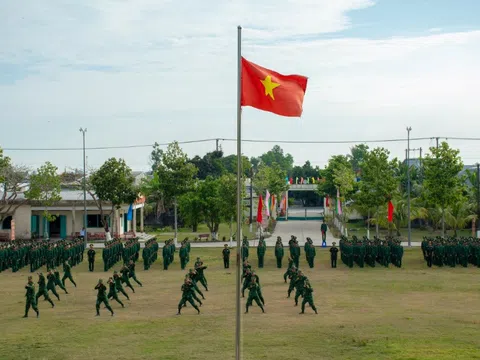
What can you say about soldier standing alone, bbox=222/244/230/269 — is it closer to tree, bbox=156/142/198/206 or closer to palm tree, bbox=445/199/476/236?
tree, bbox=156/142/198/206

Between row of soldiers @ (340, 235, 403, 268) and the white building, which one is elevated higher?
the white building

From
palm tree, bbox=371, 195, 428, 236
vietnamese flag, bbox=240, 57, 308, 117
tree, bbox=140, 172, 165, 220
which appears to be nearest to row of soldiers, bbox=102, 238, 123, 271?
vietnamese flag, bbox=240, 57, 308, 117

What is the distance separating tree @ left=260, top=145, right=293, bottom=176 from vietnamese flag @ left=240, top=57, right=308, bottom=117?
139 metres

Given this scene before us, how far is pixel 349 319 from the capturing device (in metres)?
18.9

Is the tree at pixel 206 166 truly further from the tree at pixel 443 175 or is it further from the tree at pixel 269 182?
the tree at pixel 443 175

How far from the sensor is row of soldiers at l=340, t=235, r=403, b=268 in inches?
1231

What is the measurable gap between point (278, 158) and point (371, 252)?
5153 inches

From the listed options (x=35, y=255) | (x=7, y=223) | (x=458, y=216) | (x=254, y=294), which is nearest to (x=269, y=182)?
(x=458, y=216)

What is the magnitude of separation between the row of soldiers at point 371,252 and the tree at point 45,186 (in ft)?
70.1

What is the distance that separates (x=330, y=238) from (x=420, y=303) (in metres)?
25.9

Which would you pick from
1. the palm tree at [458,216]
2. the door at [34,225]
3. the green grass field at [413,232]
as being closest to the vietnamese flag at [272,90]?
the green grass field at [413,232]

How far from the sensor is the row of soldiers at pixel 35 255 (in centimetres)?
3092

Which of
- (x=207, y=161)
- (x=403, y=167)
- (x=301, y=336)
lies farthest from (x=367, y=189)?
(x=207, y=161)

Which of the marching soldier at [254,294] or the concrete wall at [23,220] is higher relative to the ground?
the concrete wall at [23,220]
